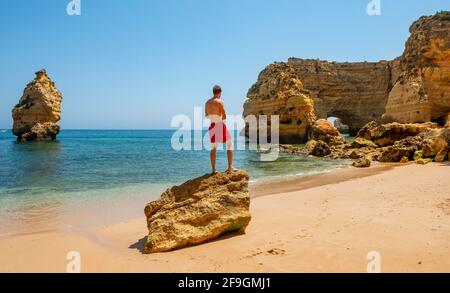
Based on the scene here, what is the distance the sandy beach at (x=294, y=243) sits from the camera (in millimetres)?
4770

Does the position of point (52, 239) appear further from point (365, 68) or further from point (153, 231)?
point (365, 68)

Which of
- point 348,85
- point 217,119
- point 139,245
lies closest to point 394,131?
point 217,119

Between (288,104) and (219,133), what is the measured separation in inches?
1170

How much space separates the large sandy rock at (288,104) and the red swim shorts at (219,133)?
2895 centimetres

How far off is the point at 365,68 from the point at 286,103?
2844 centimetres

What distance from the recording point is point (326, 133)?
29.8m

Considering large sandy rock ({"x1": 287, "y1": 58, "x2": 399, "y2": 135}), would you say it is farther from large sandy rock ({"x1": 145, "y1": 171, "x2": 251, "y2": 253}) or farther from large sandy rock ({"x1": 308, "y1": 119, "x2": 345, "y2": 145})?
large sandy rock ({"x1": 145, "y1": 171, "x2": 251, "y2": 253})

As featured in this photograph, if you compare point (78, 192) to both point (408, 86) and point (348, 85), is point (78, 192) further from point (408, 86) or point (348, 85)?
point (348, 85)

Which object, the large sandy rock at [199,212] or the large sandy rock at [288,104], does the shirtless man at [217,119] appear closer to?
the large sandy rock at [199,212]

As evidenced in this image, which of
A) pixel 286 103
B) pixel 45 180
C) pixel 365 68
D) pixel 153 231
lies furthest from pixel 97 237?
pixel 365 68

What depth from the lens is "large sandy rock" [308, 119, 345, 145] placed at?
28894mm

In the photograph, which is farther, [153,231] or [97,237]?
[97,237]

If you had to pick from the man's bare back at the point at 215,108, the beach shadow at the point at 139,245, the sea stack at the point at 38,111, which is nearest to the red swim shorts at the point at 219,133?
the man's bare back at the point at 215,108
